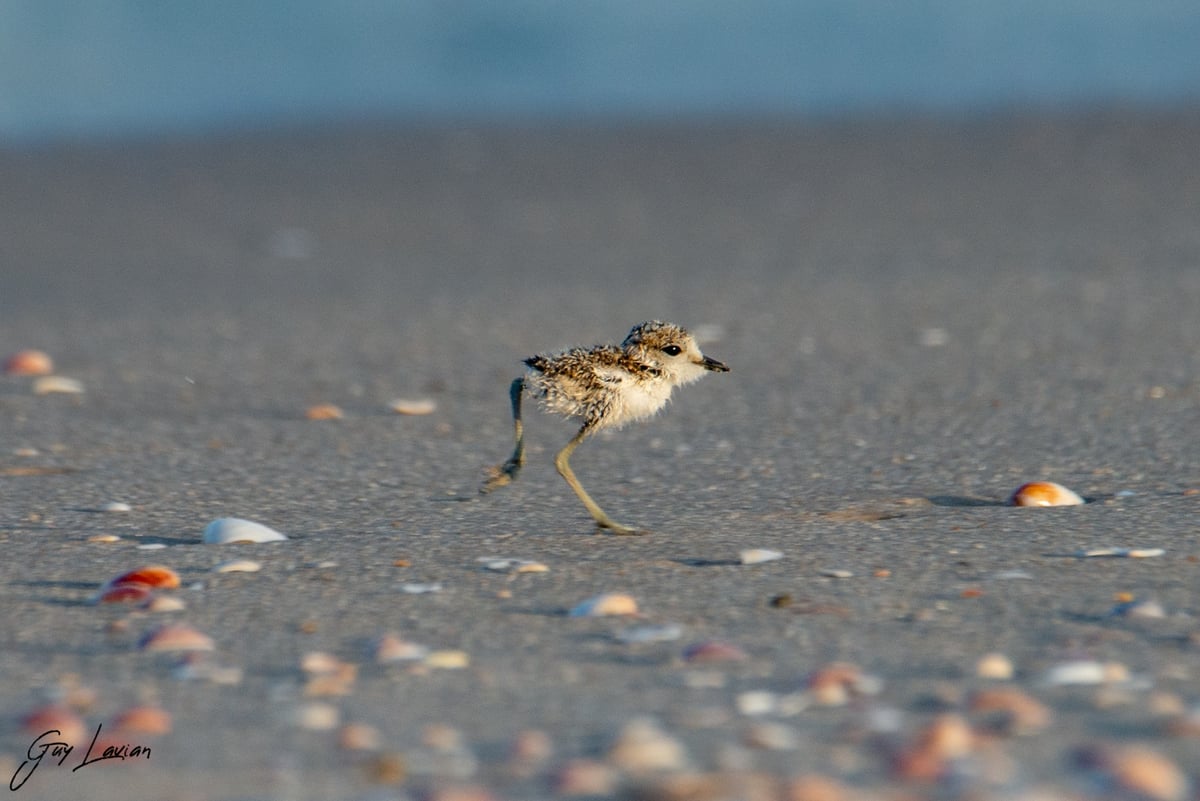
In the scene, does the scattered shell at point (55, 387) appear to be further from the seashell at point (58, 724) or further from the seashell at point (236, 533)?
the seashell at point (58, 724)

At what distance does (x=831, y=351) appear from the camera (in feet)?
18.9

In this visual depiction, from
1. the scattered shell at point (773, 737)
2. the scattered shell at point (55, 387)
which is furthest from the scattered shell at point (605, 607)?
the scattered shell at point (55, 387)

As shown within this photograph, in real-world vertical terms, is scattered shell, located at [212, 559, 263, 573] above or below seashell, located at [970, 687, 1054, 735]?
above

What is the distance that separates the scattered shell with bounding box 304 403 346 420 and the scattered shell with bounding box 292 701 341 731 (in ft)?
8.44

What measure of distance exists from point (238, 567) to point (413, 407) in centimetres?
186

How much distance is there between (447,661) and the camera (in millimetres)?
2578

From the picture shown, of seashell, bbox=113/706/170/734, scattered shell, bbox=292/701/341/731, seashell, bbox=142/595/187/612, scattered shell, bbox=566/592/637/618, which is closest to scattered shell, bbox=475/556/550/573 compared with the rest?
scattered shell, bbox=566/592/637/618

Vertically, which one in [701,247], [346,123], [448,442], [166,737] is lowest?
[166,737]

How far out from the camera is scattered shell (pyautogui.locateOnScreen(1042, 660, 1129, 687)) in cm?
240

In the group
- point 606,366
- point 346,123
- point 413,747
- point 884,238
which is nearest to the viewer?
point 413,747

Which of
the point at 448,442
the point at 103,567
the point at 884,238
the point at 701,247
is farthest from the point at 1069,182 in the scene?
the point at 103,567

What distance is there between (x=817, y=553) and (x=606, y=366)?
2.22 feet

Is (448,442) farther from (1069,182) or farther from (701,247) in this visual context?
(1069,182)
